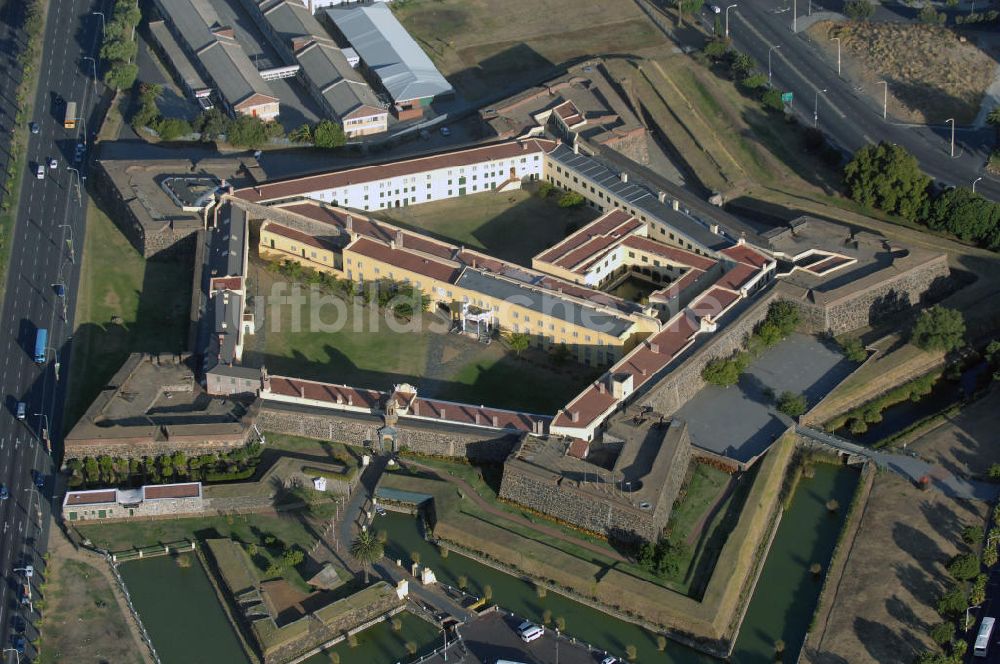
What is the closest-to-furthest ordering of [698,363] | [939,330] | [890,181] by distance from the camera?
1. [698,363]
2. [939,330]
3. [890,181]

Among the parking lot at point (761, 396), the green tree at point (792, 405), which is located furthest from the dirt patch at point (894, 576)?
the parking lot at point (761, 396)

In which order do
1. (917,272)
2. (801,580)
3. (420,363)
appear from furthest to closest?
(917,272)
(420,363)
(801,580)

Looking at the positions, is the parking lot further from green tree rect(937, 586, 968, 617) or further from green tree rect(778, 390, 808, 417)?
green tree rect(937, 586, 968, 617)

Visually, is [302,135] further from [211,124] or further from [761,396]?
[761,396]

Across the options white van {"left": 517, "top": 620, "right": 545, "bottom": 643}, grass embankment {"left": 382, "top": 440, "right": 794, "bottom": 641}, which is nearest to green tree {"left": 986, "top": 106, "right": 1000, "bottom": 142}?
grass embankment {"left": 382, "top": 440, "right": 794, "bottom": 641}

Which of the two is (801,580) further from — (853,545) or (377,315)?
(377,315)

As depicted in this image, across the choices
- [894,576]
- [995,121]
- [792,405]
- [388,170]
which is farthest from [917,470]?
[388,170]

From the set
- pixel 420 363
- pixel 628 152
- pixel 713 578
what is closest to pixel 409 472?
pixel 420 363
